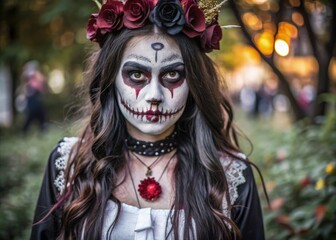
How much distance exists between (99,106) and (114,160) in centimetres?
27

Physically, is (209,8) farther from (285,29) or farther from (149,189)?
(285,29)

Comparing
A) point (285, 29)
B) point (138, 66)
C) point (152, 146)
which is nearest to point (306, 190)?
point (152, 146)

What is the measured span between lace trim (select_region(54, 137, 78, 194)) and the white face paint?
0.39 metres

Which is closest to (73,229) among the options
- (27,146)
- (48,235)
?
(48,235)

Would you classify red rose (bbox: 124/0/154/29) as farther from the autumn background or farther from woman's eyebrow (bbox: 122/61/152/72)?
the autumn background

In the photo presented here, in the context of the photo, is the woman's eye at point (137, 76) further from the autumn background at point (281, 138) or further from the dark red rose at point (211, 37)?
the autumn background at point (281, 138)

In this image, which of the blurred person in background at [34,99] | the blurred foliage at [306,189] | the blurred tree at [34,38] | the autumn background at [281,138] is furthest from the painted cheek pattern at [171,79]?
the blurred person in background at [34,99]

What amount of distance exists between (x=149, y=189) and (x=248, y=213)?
47 cm

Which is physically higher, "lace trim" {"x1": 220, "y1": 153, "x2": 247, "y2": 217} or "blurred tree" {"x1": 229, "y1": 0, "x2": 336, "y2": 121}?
"blurred tree" {"x1": 229, "y1": 0, "x2": 336, "y2": 121}

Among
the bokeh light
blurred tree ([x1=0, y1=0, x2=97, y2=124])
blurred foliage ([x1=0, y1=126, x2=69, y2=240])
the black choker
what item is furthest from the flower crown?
blurred tree ([x1=0, y1=0, x2=97, y2=124])

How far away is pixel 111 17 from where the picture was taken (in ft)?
7.77

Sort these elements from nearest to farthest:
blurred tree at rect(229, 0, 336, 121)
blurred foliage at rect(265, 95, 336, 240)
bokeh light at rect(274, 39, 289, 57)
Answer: blurred foliage at rect(265, 95, 336, 240), blurred tree at rect(229, 0, 336, 121), bokeh light at rect(274, 39, 289, 57)

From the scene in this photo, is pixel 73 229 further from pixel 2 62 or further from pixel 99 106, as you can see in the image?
pixel 2 62

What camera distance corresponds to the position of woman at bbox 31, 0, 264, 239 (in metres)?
2.33
